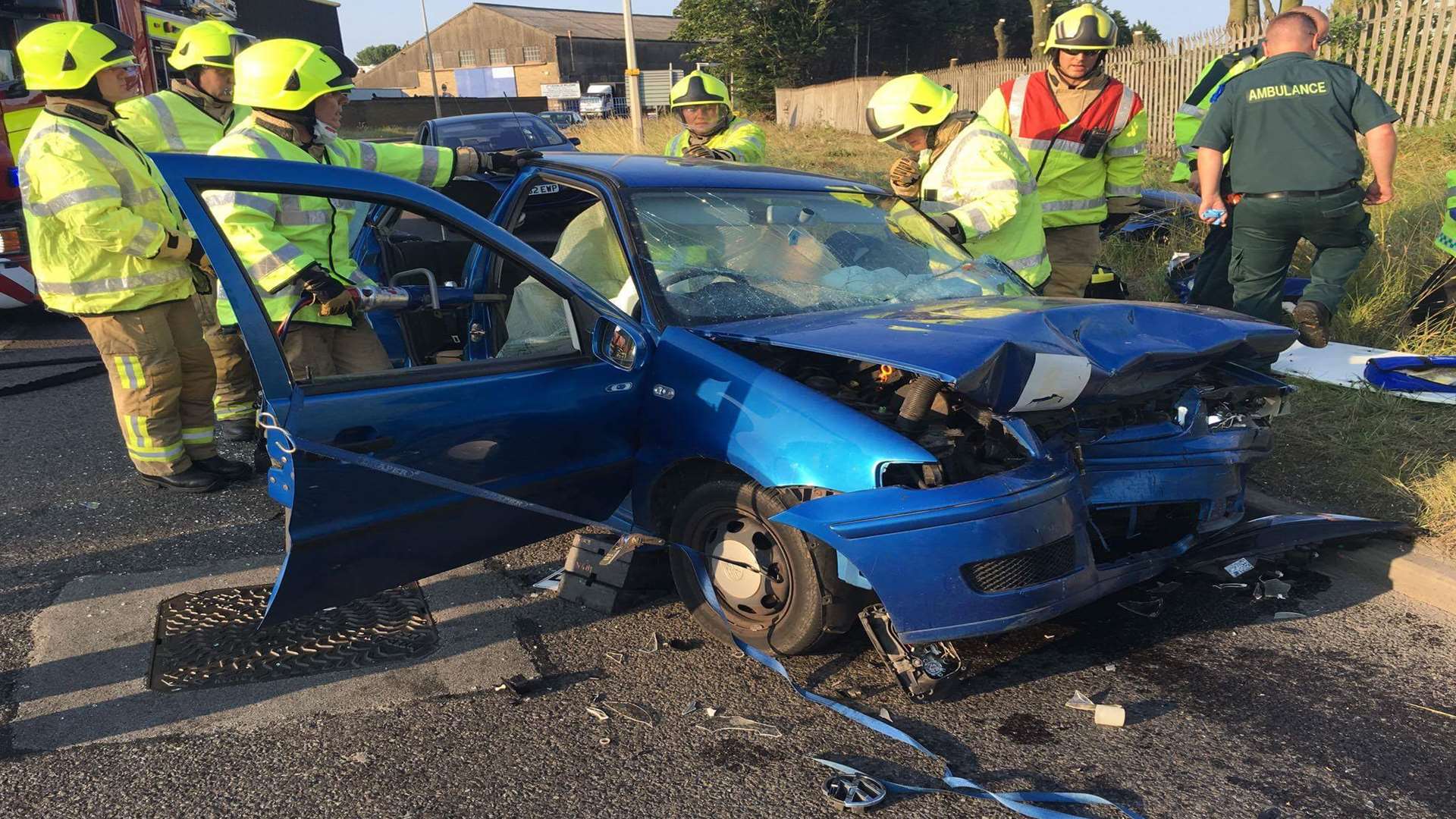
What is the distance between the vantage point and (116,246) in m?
4.10

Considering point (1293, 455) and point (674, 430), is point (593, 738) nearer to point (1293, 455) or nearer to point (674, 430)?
point (674, 430)

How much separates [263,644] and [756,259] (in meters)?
2.08

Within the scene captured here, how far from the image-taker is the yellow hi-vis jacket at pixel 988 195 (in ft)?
13.9

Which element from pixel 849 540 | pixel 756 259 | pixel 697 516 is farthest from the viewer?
pixel 756 259

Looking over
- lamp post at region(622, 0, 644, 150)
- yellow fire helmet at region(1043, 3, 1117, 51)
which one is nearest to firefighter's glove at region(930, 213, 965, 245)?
yellow fire helmet at region(1043, 3, 1117, 51)

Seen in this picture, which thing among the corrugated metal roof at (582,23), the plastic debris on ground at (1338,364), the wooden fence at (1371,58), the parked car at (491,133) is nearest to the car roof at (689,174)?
the plastic debris on ground at (1338,364)

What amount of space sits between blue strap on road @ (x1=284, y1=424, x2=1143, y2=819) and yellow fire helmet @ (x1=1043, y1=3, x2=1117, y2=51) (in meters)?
3.31

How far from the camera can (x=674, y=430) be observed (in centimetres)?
308

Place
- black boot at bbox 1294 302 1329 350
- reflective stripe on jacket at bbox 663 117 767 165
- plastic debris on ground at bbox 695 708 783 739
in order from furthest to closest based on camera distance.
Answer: reflective stripe on jacket at bbox 663 117 767 165 → black boot at bbox 1294 302 1329 350 → plastic debris on ground at bbox 695 708 783 739

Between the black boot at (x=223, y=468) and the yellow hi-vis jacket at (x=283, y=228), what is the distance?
46.3 inches

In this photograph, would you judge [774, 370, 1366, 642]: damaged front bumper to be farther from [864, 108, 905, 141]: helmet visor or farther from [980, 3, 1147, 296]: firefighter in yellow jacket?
[980, 3, 1147, 296]: firefighter in yellow jacket

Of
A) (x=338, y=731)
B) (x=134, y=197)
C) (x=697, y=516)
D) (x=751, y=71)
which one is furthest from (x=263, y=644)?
(x=751, y=71)

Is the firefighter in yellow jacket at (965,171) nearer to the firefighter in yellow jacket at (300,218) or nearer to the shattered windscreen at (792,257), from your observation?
the shattered windscreen at (792,257)

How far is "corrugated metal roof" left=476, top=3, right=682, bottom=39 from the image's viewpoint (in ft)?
197
